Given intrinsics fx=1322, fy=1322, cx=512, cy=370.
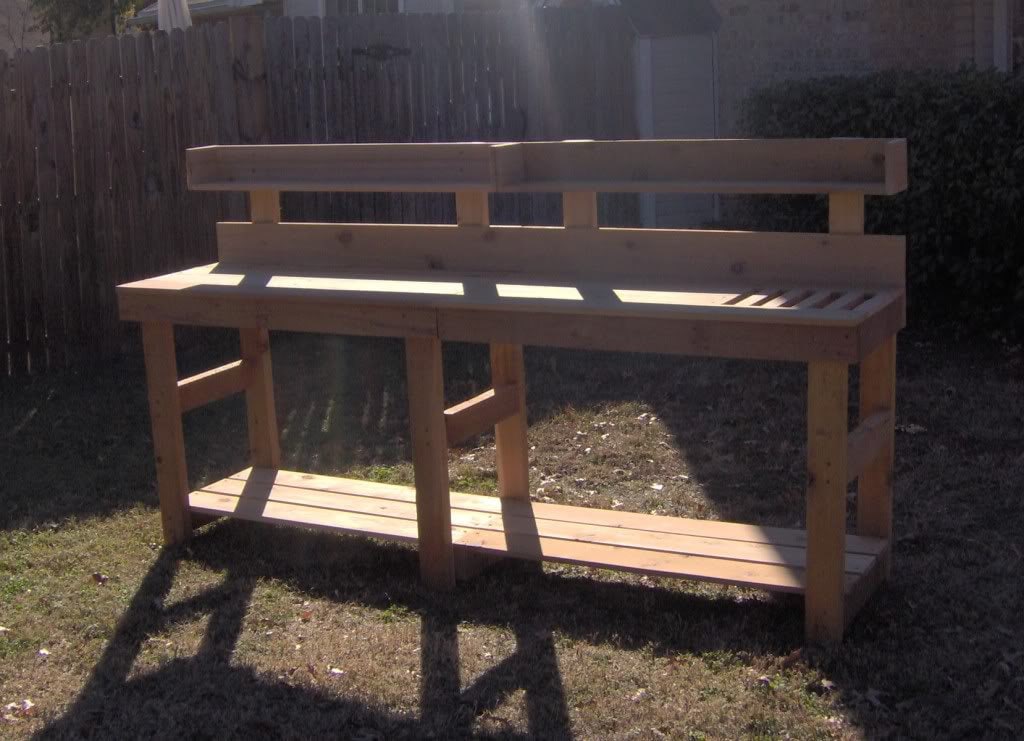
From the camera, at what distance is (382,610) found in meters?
4.70

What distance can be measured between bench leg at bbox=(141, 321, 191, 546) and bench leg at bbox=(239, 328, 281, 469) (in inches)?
18.3

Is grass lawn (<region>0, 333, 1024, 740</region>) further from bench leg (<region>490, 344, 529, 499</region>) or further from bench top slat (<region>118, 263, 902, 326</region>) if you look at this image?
bench top slat (<region>118, 263, 902, 326</region>)

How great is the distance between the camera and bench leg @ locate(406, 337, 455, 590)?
15.3 ft

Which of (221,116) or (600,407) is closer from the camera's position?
(600,407)

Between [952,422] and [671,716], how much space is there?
3.39 meters

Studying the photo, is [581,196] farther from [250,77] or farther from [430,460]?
[250,77]

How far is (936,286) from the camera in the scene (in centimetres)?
831

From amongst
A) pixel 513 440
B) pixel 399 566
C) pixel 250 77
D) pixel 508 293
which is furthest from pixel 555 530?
pixel 250 77

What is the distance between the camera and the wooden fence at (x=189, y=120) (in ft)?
27.1

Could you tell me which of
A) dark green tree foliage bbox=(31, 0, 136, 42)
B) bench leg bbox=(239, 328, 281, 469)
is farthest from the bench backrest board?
dark green tree foliage bbox=(31, 0, 136, 42)

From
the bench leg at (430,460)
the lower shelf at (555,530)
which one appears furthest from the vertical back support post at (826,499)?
the bench leg at (430,460)

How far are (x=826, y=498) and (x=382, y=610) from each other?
5.35ft

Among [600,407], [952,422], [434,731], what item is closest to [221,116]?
[600,407]

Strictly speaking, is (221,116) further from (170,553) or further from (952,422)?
(952,422)
